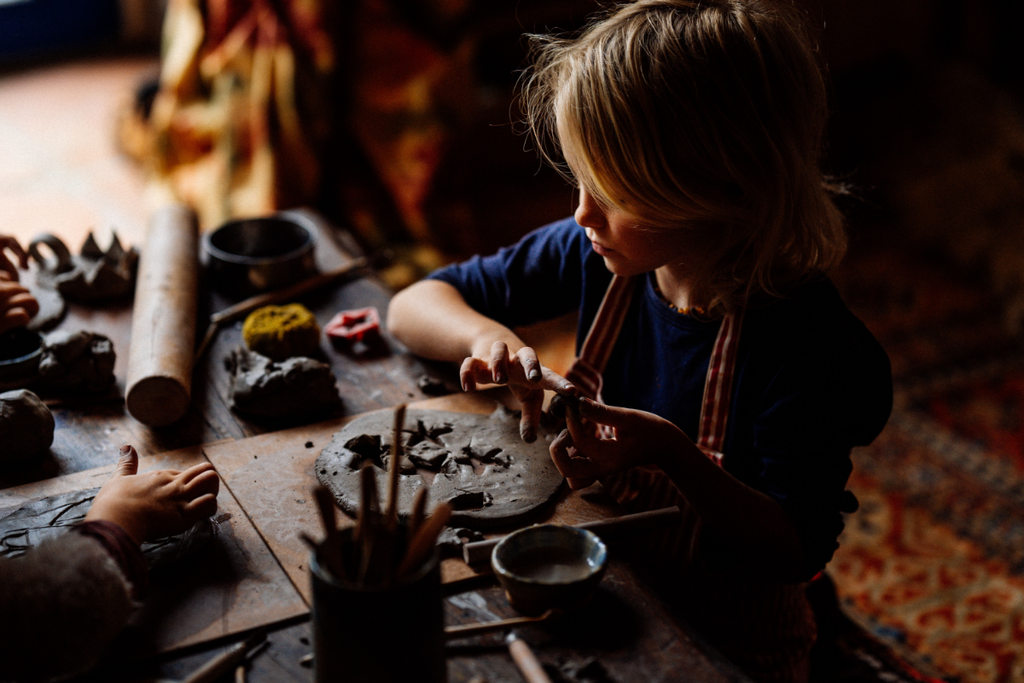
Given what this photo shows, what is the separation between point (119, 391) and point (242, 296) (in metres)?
0.36

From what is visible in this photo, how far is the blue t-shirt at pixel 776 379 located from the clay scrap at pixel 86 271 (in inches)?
31.9

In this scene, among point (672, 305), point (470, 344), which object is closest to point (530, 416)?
point (470, 344)

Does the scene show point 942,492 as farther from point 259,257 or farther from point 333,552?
point 333,552

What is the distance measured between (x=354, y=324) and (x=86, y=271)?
0.54 meters

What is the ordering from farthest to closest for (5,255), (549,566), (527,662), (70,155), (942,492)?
1. (70,155)
2. (942,492)
3. (5,255)
4. (549,566)
5. (527,662)

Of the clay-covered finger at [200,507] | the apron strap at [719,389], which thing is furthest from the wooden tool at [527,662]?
the apron strap at [719,389]

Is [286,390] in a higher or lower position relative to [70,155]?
higher

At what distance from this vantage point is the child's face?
4.04 feet

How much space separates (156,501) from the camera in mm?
1054

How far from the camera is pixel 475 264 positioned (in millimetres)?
1642

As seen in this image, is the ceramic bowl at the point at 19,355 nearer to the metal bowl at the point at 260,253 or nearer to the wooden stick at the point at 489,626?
the metal bowl at the point at 260,253

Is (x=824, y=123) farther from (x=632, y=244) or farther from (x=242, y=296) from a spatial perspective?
(x=242, y=296)

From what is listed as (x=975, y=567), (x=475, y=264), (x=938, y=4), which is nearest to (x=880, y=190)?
(x=938, y=4)

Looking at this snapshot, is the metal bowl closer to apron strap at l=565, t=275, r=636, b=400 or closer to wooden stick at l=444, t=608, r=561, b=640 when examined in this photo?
apron strap at l=565, t=275, r=636, b=400
